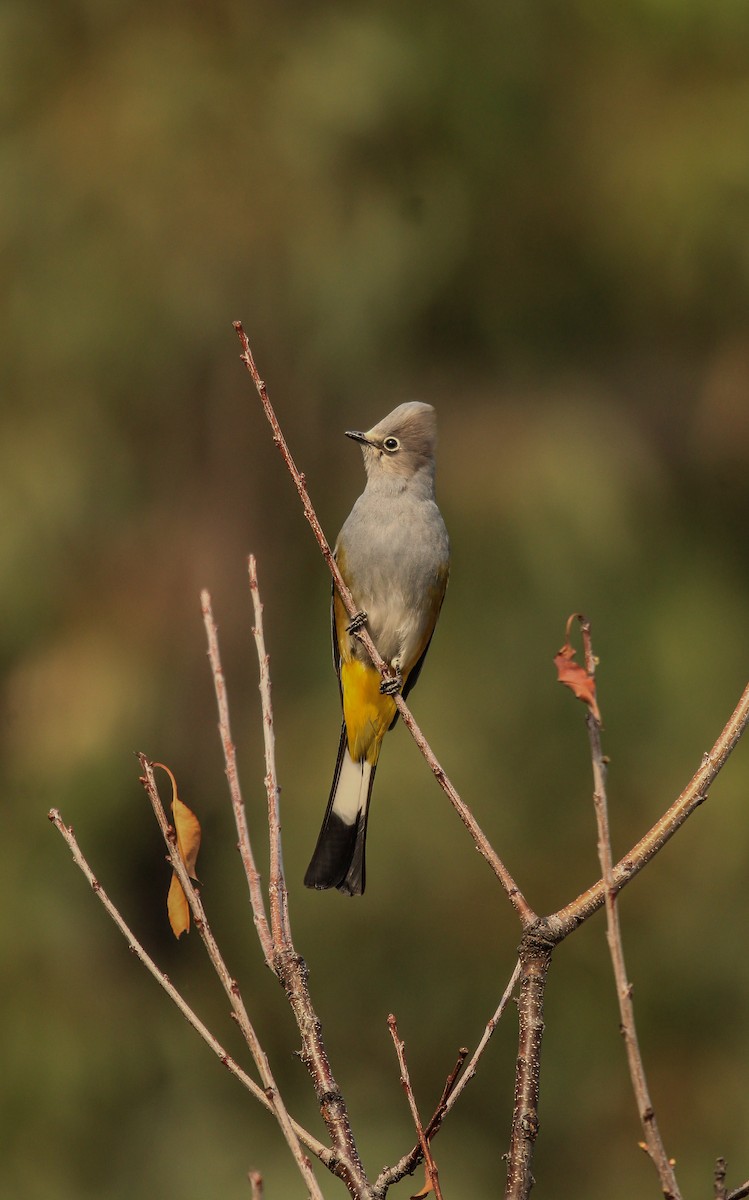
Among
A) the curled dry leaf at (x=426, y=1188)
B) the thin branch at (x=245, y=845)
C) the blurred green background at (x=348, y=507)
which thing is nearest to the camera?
the curled dry leaf at (x=426, y=1188)

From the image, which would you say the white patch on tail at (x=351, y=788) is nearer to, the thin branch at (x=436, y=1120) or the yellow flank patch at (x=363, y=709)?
the yellow flank patch at (x=363, y=709)

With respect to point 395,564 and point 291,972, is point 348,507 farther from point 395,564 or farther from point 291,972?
point 291,972

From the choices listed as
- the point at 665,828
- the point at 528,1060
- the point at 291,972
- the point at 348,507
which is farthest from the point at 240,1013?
the point at 348,507

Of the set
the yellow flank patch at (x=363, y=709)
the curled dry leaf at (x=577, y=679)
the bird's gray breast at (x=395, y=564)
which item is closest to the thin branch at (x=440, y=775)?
the curled dry leaf at (x=577, y=679)

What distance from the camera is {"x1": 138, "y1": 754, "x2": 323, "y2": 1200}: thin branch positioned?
1.89 m

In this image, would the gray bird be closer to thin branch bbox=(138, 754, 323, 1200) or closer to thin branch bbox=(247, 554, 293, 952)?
thin branch bbox=(247, 554, 293, 952)

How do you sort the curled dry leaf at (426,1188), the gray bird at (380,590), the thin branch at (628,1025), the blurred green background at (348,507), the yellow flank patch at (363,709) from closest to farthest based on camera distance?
the thin branch at (628,1025) → the curled dry leaf at (426,1188) → the gray bird at (380,590) → the yellow flank patch at (363,709) → the blurred green background at (348,507)

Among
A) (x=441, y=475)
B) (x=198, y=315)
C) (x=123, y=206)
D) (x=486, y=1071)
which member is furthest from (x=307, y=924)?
(x=123, y=206)

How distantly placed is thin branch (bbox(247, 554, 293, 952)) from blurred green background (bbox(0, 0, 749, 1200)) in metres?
7.93

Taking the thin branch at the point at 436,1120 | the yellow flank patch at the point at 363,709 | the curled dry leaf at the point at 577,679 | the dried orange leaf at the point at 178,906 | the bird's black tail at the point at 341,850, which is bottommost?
the thin branch at the point at 436,1120

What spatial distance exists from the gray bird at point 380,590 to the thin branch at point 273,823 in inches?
59.8

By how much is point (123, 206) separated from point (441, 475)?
11.9ft

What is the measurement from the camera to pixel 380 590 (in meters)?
4.38

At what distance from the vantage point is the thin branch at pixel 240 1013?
74.5 inches
